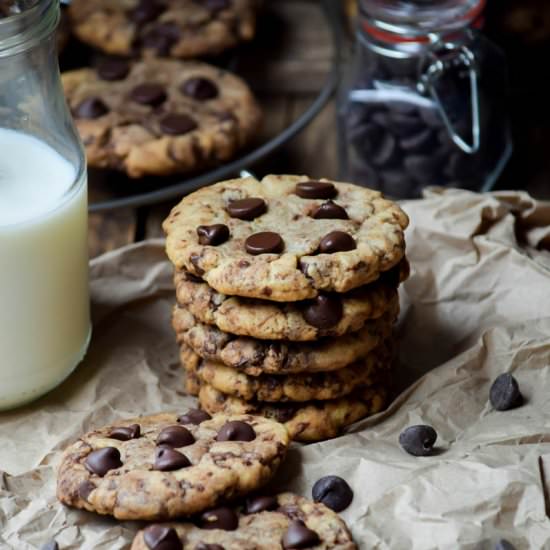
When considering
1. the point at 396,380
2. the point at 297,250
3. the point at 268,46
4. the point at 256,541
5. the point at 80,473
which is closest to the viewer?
the point at 256,541

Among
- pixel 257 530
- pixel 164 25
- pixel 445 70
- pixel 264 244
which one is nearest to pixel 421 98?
pixel 445 70

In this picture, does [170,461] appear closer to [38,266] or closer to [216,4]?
[38,266]

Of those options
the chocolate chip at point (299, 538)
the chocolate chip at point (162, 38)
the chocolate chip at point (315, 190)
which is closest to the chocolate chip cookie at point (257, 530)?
the chocolate chip at point (299, 538)

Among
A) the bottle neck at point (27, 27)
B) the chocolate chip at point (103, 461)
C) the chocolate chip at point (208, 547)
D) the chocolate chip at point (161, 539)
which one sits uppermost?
the bottle neck at point (27, 27)

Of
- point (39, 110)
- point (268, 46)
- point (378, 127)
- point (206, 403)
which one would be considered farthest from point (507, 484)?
point (268, 46)

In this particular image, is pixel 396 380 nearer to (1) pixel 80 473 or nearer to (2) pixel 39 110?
(1) pixel 80 473

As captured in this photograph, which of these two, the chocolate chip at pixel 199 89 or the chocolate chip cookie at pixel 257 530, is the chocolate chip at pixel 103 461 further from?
the chocolate chip at pixel 199 89

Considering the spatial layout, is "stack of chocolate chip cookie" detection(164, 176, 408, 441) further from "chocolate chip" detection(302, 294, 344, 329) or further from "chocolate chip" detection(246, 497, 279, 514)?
"chocolate chip" detection(246, 497, 279, 514)
